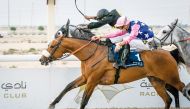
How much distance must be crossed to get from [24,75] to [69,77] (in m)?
0.93

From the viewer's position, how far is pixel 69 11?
18328 mm

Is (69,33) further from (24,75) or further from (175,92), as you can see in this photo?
(175,92)

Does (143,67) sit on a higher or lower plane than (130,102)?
higher

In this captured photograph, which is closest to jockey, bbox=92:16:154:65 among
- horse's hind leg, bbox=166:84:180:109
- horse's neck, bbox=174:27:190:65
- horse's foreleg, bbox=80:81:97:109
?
horse's neck, bbox=174:27:190:65

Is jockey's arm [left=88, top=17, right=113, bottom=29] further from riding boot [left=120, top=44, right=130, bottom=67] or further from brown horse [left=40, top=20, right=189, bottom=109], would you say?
riding boot [left=120, top=44, right=130, bottom=67]

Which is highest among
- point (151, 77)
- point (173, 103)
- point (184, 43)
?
point (184, 43)

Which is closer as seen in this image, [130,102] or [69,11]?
[130,102]

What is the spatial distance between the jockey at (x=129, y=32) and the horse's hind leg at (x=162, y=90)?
83cm

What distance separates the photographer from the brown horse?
964cm

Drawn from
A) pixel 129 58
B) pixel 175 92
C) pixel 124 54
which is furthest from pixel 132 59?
pixel 175 92

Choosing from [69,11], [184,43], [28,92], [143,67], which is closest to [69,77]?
[28,92]

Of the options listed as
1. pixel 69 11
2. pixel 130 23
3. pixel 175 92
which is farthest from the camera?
pixel 69 11

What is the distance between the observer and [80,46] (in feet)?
32.3

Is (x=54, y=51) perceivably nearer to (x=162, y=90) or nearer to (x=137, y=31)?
(x=137, y=31)
